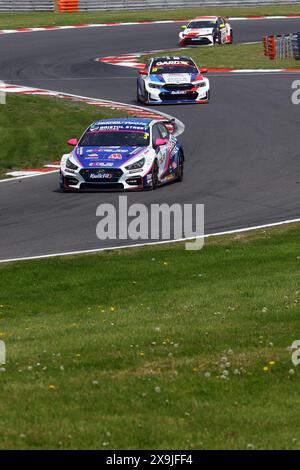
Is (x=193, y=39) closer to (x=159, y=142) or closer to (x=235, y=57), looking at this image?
(x=235, y=57)

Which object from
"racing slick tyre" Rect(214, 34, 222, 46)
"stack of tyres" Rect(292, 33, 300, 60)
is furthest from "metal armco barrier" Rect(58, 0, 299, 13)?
"stack of tyres" Rect(292, 33, 300, 60)

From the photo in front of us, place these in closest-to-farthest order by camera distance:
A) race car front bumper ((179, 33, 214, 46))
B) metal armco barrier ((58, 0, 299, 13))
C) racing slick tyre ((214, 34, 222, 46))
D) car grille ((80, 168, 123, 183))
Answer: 1. car grille ((80, 168, 123, 183))
2. race car front bumper ((179, 33, 214, 46))
3. racing slick tyre ((214, 34, 222, 46))
4. metal armco barrier ((58, 0, 299, 13))

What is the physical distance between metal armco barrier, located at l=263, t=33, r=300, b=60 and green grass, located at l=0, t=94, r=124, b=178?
13.6 metres

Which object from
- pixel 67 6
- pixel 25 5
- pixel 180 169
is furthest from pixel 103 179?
pixel 25 5

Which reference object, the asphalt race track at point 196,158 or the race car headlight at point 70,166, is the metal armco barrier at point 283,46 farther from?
the race car headlight at point 70,166

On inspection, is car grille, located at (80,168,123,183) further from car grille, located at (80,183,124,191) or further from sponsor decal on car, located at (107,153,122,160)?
sponsor decal on car, located at (107,153,122,160)

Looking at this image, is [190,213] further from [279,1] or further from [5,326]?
[279,1]

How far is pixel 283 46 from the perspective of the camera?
4231 cm

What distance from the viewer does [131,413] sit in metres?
8.12

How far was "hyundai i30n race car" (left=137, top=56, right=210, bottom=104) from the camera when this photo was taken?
103ft

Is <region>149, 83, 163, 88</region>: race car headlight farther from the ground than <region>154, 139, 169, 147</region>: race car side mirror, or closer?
closer

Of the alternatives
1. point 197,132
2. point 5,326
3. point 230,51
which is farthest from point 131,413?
point 230,51

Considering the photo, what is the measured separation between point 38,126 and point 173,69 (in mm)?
6552

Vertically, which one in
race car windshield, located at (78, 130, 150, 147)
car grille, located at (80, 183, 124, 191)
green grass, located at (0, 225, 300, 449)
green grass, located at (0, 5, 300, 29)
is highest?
green grass, located at (0, 225, 300, 449)
